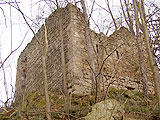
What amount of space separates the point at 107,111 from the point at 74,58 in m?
2.56

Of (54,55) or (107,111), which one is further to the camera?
(54,55)

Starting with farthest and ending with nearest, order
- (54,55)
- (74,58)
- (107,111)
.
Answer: (54,55) < (74,58) < (107,111)

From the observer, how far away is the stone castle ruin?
526 centimetres

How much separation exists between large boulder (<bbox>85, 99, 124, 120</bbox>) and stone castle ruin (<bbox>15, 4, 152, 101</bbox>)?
1.73 metres

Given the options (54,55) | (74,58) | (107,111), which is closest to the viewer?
(107,111)

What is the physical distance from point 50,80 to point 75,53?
3.58ft

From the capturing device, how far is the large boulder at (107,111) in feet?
9.48

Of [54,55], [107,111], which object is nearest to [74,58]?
[54,55]

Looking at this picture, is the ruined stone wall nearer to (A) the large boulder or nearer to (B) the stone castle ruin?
(B) the stone castle ruin

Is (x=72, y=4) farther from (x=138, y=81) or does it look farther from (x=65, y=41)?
(x=138, y=81)

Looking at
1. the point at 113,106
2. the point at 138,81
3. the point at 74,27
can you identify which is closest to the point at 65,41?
the point at 74,27

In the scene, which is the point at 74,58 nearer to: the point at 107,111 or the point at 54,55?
the point at 54,55

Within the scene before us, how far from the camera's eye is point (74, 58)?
5340mm

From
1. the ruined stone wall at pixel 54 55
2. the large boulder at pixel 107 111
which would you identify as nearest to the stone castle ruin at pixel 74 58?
the ruined stone wall at pixel 54 55
